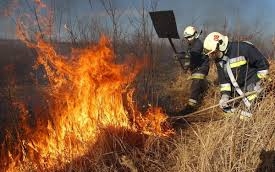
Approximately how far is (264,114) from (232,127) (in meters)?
1.06

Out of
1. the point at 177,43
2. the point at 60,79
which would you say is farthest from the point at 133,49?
the point at 177,43

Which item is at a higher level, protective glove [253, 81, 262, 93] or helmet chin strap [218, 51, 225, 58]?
helmet chin strap [218, 51, 225, 58]

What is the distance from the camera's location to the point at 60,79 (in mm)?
7809

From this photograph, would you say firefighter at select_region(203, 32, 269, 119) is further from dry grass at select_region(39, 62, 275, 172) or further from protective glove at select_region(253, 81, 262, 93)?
dry grass at select_region(39, 62, 275, 172)

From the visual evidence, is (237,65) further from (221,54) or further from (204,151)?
(204,151)

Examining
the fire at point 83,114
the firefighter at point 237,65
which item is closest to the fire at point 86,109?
the fire at point 83,114

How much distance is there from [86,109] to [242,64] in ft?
9.61

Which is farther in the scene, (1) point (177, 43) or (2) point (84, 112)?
(1) point (177, 43)

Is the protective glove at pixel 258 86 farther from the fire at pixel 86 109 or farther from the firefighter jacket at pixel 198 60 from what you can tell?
the firefighter jacket at pixel 198 60

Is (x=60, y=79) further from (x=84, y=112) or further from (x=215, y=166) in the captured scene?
(x=215, y=166)

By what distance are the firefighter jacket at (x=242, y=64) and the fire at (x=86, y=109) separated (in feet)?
4.81

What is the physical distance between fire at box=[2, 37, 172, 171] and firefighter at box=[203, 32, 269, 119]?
1443 mm

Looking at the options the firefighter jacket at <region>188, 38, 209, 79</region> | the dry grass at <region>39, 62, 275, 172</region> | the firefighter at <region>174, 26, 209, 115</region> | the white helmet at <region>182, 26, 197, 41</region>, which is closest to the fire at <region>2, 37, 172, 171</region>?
the dry grass at <region>39, 62, 275, 172</region>

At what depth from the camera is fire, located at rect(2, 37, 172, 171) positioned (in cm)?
640
